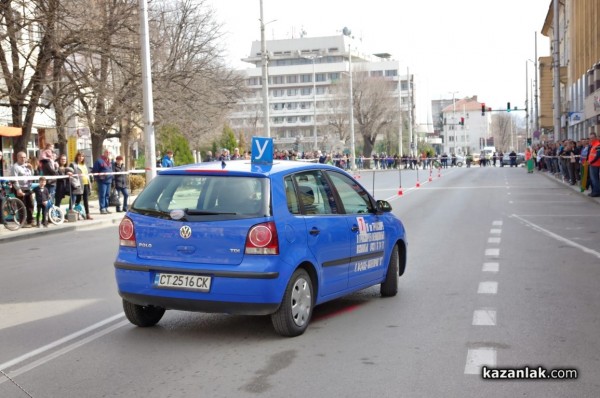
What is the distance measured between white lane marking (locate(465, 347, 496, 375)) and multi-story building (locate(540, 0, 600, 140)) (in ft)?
116

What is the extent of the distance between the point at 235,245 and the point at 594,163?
21.3m

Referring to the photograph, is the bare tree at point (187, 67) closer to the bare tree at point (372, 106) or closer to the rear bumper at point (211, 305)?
the rear bumper at point (211, 305)

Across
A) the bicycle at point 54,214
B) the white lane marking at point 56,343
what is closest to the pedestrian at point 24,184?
the bicycle at point 54,214

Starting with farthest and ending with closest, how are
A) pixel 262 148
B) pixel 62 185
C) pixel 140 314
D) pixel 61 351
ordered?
1. pixel 62 185
2. pixel 262 148
3. pixel 140 314
4. pixel 61 351

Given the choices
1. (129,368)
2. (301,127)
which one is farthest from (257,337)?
(301,127)

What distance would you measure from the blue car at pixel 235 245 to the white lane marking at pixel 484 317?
50.4 inches

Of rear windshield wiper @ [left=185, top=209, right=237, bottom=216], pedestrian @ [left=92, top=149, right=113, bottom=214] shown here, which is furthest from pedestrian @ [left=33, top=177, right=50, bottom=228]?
rear windshield wiper @ [left=185, top=209, right=237, bottom=216]

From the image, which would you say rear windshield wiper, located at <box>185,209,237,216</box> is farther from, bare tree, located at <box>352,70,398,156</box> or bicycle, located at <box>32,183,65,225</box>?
bare tree, located at <box>352,70,398,156</box>

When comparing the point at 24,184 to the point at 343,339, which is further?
the point at 24,184

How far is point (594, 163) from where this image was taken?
26.3 m

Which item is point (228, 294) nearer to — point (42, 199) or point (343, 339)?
point (343, 339)

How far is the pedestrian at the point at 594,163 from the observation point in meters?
25.8

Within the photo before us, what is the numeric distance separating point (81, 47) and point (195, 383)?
2100 cm

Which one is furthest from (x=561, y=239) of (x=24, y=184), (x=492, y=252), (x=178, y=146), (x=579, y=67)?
(x=579, y=67)
